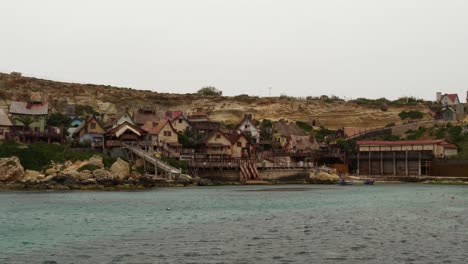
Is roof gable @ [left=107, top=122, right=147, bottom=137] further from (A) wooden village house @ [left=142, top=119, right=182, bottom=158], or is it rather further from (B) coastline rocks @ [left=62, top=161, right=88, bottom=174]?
(B) coastline rocks @ [left=62, top=161, right=88, bottom=174]

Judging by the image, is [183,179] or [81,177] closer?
[81,177]

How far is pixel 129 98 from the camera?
167 m

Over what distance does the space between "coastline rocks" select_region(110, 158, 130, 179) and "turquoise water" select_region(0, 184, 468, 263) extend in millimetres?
20914

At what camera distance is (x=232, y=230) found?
39500mm

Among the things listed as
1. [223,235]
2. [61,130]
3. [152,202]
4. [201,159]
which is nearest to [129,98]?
[61,130]

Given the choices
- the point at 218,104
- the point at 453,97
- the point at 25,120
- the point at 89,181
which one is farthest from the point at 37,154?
the point at 453,97

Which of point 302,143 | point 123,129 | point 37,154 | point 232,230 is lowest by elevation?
point 232,230

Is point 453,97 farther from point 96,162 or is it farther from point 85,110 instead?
point 96,162

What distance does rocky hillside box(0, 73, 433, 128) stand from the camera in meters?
157

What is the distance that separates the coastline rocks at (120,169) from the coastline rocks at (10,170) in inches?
526

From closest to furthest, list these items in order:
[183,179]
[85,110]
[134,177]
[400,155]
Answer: [134,177]
[183,179]
[400,155]
[85,110]

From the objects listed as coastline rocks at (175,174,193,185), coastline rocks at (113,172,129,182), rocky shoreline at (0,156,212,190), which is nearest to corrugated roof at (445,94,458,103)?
coastline rocks at (175,174,193,185)

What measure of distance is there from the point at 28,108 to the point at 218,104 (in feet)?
247

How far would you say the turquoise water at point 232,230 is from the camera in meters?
29.6
